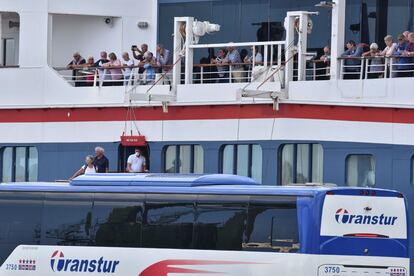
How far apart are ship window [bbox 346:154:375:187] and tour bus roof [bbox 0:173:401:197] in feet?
12.1

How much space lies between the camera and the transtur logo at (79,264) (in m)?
23.8

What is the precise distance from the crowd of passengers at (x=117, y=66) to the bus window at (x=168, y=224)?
7730mm

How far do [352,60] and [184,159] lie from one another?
3.90 meters

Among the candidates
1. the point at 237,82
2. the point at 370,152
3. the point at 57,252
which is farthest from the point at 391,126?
the point at 57,252

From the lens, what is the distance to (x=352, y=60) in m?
28.4

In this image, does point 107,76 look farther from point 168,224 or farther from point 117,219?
point 168,224

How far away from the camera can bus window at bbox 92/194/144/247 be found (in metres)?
23.9

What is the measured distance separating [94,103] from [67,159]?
1.28m

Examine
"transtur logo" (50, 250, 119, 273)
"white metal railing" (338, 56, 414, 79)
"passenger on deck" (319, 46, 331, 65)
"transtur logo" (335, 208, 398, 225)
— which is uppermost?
"passenger on deck" (319, 46, 331, 65)

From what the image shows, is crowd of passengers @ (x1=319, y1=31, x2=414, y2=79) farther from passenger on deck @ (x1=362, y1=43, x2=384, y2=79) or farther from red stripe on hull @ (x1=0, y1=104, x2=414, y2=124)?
red stripe on hull @ (x1=0, y1=104, x2=414, y2=124)

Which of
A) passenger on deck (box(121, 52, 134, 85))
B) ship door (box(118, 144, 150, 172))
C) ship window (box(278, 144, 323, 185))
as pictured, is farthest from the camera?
passenger on deck (box(121, 52, 134, 85))

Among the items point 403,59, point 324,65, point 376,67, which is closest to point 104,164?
point 324,65

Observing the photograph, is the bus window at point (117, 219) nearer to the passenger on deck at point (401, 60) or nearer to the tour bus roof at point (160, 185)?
the tour bus roof at point (160, 185)

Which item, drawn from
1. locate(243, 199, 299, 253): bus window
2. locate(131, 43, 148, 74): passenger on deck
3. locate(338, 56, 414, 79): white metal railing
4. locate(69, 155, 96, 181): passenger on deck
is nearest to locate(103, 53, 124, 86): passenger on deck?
locate(131, 43, 148, 74): passenger on deck
